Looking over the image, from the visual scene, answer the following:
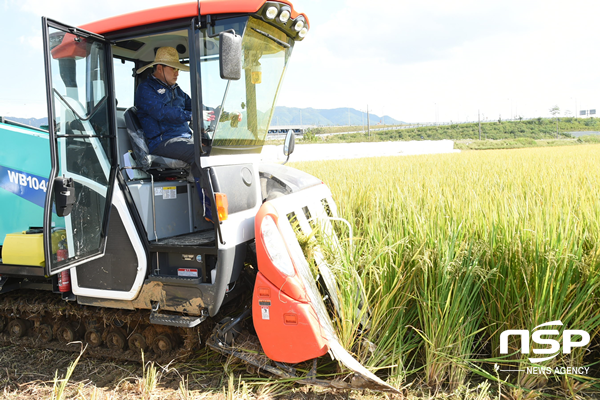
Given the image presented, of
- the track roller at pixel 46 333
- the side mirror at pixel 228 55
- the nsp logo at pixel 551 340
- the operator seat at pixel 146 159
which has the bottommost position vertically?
the track roller at pixel 46 333

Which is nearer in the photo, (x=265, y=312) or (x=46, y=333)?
(x=265, y=312)

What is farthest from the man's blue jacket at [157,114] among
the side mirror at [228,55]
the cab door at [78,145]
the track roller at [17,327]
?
the track roller at [17,327]

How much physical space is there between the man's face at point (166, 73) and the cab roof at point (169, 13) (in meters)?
Answer: 0.51

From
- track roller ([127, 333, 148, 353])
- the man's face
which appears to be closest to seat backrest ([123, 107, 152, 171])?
the man's face

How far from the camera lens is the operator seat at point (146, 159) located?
3.41 m

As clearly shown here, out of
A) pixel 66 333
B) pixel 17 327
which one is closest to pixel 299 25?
pixel 66 333

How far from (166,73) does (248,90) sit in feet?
2.65

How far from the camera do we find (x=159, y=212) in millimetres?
3369

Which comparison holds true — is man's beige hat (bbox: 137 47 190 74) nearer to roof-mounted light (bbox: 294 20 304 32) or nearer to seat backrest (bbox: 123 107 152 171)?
seat backrest (bbox: 123 107 152 171)

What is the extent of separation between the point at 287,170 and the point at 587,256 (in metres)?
2.60

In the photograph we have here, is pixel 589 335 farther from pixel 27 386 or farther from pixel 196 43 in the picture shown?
pixel 27 386

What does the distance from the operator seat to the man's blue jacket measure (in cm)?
5

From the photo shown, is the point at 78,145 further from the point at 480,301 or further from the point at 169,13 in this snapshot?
the point at 480,301

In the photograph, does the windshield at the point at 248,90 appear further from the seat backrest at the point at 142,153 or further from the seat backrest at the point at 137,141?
the seat backrest at the point at 137,141
